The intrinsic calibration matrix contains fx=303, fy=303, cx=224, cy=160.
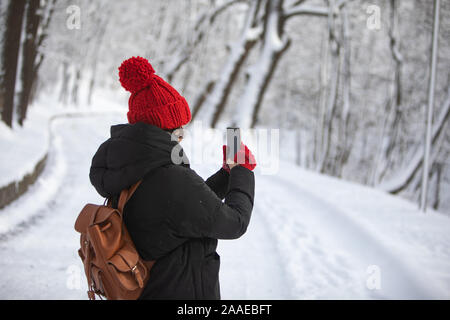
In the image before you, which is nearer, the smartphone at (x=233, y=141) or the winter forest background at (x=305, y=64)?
the smartphone at (x=233, y=141)

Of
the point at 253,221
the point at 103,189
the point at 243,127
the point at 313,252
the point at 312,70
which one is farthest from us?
the point at 312,70

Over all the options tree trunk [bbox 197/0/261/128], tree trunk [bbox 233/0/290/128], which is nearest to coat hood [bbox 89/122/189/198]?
tree trunk [bbox 233/0/290/128]

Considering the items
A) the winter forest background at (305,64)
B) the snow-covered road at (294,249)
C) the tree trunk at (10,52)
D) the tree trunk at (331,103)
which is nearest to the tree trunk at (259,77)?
the winter forest background at (305,64)

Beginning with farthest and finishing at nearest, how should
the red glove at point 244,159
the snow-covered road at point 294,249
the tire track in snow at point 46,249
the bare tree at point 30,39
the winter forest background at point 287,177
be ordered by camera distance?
the bare tree at point 30,39
the winter forest background at point 287,177
the snow-covered road at point 294,249
the tire track in snow at point 46,249
the red glove at point 244,159

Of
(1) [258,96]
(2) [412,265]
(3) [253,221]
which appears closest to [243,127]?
(1) [258,96]

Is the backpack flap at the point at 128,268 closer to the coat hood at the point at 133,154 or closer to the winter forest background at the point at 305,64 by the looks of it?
the coat hood at the point at 133,154

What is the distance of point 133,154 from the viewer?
3.95ft

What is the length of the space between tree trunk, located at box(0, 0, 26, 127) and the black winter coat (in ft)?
23.8

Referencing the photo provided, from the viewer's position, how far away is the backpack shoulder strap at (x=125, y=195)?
4.06 ft

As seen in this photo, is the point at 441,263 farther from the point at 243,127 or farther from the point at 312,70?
the point at 312,70

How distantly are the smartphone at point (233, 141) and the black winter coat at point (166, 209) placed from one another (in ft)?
0.60

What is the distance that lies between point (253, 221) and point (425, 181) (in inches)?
120

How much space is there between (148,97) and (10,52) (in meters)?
7.38
